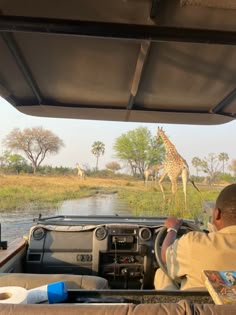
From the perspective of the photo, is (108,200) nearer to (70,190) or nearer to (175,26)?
(70,190)

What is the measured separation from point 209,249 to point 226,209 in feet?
0.65

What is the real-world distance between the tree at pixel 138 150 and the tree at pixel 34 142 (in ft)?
1.65

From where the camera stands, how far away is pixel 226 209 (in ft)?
4.66

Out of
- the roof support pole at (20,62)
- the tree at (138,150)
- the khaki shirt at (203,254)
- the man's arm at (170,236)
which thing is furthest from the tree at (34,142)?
the khaki shirt at (203,254)

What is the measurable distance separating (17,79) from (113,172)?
1.03 meters

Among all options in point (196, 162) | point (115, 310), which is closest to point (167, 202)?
point (196, 162)

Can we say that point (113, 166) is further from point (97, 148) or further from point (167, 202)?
point (167, 202)

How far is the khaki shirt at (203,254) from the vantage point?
4.30 feet

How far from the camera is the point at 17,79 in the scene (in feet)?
8.23

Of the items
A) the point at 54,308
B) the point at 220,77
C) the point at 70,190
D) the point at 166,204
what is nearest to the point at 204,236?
the point at 54,308

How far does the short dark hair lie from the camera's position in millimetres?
1401

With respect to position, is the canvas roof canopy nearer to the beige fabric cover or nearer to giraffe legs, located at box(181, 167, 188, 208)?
giraffe legs, located at box(181, 167, 188, 208)

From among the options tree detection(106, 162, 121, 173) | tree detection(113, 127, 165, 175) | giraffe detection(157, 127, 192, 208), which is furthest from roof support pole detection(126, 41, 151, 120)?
tree detection(106, 162, 121, 173)

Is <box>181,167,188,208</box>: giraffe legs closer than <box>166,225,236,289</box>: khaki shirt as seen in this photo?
No
